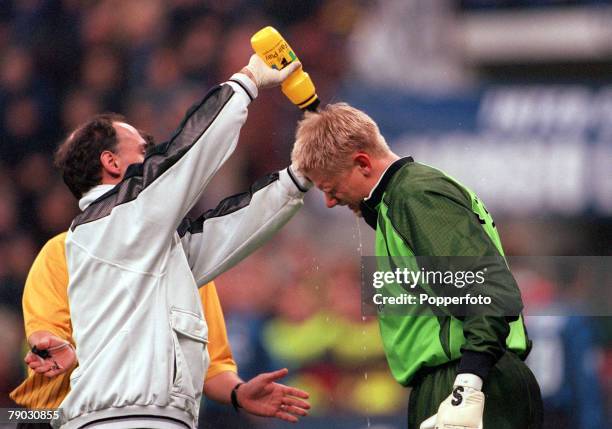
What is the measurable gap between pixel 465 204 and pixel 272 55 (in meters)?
0.68

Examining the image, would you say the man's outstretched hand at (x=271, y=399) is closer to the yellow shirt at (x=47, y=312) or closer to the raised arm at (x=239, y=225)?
the raised arm at (x=239, y=225)

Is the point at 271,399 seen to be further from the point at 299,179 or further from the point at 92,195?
the point at 92,195

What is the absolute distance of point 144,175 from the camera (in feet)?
8.14

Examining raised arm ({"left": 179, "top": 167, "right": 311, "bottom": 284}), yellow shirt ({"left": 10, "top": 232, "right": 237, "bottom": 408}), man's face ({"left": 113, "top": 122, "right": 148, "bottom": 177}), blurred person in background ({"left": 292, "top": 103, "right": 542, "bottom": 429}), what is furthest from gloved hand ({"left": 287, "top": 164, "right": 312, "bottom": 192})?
yellow shirt ({"left": 10, "top": 232, "right": 237, "bottom": 408})

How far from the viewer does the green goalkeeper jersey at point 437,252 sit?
2.29m

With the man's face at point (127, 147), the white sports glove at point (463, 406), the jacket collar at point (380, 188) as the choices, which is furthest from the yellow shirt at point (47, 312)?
the white sports glove at point (463, 406)

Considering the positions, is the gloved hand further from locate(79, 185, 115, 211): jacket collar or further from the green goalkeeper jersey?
locate(79, 185, 115, 211): jacket collar

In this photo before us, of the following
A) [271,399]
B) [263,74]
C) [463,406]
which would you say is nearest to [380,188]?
[263,74]

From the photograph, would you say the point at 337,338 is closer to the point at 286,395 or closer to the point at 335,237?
the point at 335,237

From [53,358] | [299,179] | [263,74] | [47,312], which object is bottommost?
[53,358]

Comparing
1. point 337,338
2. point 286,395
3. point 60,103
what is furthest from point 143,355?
point 60,103

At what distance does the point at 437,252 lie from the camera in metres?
2.38

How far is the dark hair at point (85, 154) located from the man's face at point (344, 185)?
60cm

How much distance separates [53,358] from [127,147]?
60 centimetres
